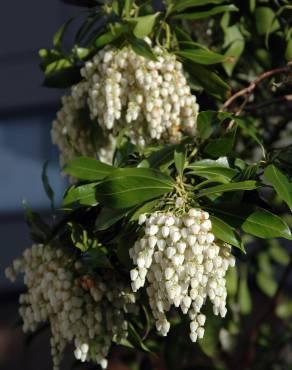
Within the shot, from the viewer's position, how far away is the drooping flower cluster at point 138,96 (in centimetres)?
229

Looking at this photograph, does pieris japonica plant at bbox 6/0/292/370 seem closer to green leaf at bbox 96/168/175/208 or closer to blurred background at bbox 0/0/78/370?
green leaf at bbox 96/168/175/208

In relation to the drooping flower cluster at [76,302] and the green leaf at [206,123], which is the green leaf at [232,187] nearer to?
the green leaf at [206,123]

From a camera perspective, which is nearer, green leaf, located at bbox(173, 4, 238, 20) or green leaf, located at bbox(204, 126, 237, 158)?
green leaf, located at bbox(204, 126, 237, 158)

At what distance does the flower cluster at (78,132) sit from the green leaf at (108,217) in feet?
1.49

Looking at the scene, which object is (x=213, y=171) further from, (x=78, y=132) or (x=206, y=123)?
(x=78, y=132)

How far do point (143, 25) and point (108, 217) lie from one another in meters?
0.58

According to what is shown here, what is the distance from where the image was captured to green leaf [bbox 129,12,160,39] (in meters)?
2.32

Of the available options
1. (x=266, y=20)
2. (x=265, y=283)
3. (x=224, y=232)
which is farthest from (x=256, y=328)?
(x=224, y=232)

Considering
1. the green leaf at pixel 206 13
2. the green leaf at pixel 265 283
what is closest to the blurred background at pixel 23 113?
the green leaf at pixel 265 283

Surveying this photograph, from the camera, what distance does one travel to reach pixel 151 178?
1.97 metres

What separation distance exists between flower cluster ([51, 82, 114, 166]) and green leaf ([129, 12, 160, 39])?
22 centimetres

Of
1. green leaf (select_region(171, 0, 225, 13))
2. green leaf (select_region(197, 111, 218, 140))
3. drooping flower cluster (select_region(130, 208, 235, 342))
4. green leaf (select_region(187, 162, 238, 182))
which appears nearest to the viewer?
drooping flower cluster (select_region(130, 208, 235, 342))

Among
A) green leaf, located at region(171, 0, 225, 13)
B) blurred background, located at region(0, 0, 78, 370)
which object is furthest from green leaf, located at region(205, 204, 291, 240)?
blurred background, located at region(0, 0, 78, 370)

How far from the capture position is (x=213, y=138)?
7.65 feet
